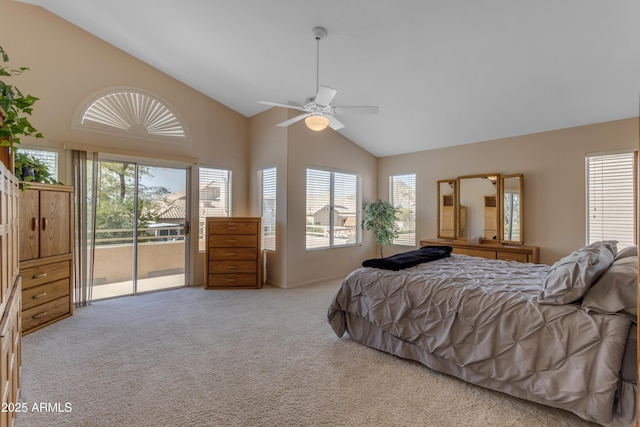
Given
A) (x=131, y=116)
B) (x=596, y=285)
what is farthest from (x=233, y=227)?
(x=596, y=285)

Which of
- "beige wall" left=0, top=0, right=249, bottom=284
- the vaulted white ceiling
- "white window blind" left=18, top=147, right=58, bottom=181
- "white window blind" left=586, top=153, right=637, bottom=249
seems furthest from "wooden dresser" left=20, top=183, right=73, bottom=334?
"white window blind" left=586, top=153, right=637, bottom=249

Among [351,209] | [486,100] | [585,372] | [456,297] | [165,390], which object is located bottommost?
[165,390]

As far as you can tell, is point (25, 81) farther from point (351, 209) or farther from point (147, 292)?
point (351, 209)

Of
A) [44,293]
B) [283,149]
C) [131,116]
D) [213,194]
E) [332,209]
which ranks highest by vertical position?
[131,116]

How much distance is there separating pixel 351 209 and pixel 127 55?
14.9 ft

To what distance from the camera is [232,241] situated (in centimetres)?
495

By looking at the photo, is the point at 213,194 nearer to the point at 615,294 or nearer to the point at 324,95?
the point at 324,95

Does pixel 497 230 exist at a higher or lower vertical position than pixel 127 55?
lower

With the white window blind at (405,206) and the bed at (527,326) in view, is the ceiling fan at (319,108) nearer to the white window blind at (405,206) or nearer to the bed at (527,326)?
the bed at (527,326)

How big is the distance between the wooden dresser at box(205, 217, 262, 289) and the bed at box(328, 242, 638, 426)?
8.38ft

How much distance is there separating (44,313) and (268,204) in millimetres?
3261

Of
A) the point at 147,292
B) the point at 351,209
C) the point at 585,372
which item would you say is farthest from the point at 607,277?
the point at 147,292

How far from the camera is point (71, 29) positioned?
402 cm

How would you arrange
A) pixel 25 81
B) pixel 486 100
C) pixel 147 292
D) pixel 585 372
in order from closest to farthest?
1. pixel 585 372
2. pixel 25 81
3. pixel 486 100
4. pixel 147 292
